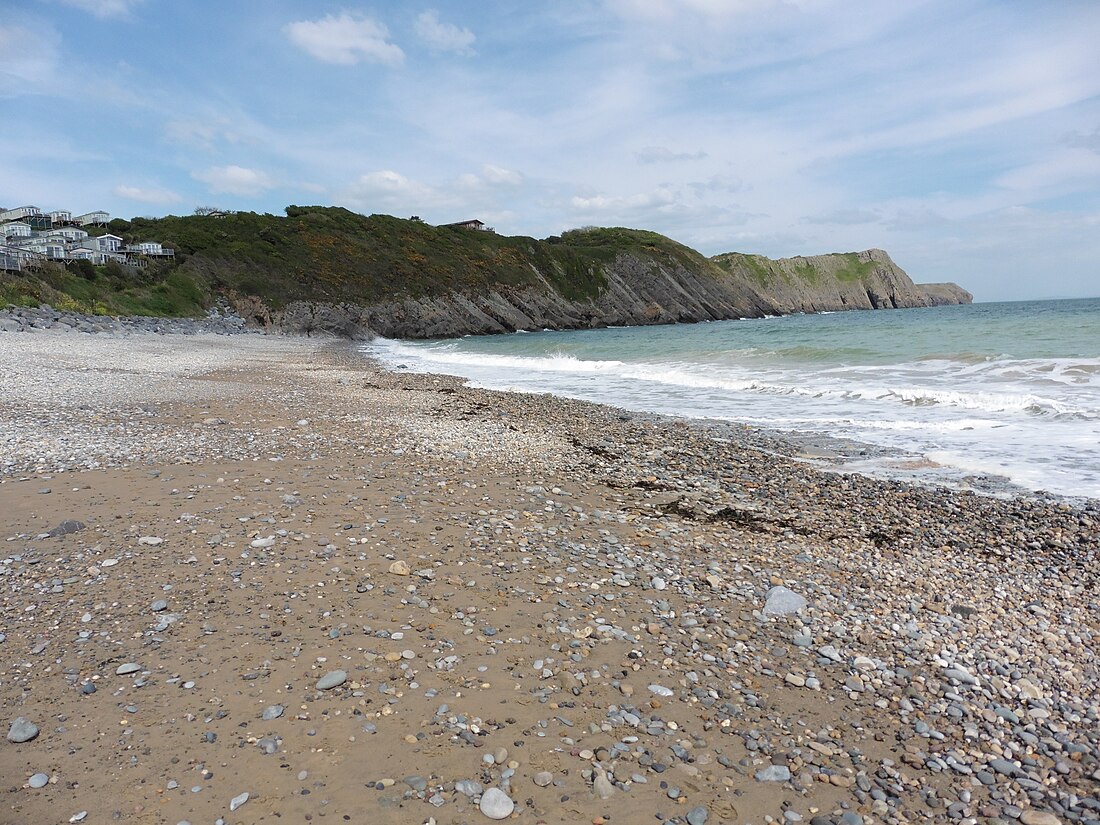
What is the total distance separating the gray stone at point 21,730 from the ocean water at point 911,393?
992cm

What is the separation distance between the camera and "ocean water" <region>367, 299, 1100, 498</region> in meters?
10.0

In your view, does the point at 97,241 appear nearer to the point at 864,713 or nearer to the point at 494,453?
the point at 494,453

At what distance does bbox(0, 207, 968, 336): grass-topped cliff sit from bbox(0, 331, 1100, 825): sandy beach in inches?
1649

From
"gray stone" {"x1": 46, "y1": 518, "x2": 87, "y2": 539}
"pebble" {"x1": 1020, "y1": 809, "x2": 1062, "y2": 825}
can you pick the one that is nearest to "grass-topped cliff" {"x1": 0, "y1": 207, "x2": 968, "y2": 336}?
"gray stone" {"x1": 46, "y1": 518, "x2": 87, "y2": 539}

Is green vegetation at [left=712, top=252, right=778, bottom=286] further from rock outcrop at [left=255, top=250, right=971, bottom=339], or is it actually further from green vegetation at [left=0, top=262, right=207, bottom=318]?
green vegetation at [left=0, top=262, right=207, bottom=318]

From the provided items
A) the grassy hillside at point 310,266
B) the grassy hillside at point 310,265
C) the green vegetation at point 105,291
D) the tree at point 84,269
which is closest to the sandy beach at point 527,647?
the green vegetation at point 105,291

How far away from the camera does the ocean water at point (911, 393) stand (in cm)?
1000

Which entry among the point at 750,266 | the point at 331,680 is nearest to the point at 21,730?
the point at 331,680

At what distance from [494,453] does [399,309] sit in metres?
67.2

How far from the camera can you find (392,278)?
255ft

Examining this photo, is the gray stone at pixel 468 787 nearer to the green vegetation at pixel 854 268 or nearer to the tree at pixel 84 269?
the tree at pixel 84 269

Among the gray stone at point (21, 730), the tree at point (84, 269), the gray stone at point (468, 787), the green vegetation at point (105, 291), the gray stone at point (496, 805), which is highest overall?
the tree at point (84, 269)

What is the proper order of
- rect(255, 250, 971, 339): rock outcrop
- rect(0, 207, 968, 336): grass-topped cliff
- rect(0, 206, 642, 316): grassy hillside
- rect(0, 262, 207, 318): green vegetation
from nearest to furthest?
rect(0, 262, 207, 318): green vegetation → rect(0, 206, 642, 316): grassy hillside → rect(0, 207, 968, 336): grass-topped cliff → rect(255, 250, 971, 339): rock outcrop

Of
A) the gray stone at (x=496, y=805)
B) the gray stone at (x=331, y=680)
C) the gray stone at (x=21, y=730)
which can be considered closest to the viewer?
the gray stone at (x=496, y=805)
